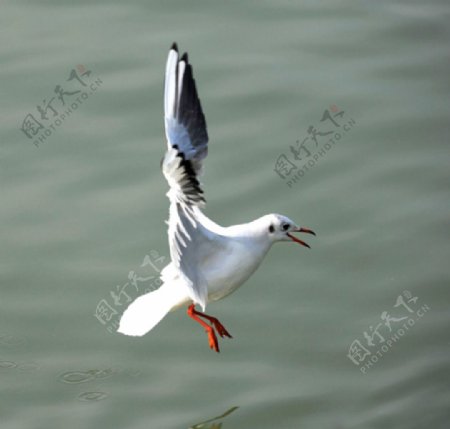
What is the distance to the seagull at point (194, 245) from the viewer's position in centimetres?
727

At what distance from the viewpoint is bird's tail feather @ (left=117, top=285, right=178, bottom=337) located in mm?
7422

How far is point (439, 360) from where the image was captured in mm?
9234

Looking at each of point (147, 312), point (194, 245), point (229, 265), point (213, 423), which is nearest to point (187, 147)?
point (194, 245)

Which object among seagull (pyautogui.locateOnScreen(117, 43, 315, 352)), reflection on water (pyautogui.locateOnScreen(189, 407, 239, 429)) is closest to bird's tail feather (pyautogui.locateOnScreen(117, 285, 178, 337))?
seagull (pyautogui.locateOnScreen(117, 43, 315, 352))

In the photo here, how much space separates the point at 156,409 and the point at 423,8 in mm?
4596

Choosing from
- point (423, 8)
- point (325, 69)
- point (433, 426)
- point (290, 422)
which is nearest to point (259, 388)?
point (290, 422)

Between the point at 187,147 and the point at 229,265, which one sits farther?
the point at 229,265

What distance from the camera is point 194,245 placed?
735 centimetres

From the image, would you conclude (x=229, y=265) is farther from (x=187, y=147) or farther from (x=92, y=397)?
(x=92, y=397)

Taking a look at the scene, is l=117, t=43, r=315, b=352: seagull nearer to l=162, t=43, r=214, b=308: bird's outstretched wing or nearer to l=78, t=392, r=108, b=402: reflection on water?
l=162, t=43, r=214, b=308: bird's outstretched wing

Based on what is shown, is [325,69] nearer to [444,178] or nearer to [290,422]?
[444,178]

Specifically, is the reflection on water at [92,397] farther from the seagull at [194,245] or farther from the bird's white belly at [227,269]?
the bird's white belly at [227,269]

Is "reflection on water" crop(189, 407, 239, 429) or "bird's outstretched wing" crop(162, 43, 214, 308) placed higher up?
"bird's outstretched wing" crop(162, 43, 214, 308)

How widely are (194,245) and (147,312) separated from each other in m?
0.48
